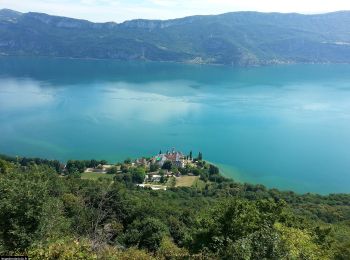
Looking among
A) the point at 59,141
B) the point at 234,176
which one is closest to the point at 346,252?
the point at 234,176

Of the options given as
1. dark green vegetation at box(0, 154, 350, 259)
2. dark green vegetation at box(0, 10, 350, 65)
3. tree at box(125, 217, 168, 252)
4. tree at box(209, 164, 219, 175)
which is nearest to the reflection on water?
tree at box(209, 164, 219, 175)

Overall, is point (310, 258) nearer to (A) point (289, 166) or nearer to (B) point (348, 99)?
(A) point (289, 166)

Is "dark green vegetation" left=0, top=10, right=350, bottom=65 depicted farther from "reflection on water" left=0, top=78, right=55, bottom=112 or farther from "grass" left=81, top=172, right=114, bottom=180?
"grass" left=81, top=172, right=114, bottom=180

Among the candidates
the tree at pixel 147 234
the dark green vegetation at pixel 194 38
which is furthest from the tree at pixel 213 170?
the dark green vegetation at pixel 194 38

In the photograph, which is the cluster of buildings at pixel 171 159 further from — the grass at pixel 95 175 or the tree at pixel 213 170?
the grass at pixel 95 175

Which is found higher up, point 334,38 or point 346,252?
point 334,38

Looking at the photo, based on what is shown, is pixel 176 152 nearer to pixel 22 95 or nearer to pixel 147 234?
pixel 147 234

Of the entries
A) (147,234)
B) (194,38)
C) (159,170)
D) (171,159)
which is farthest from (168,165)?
(194,38)
